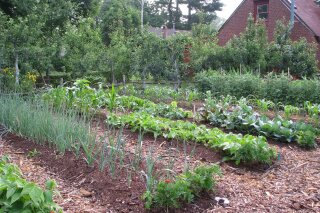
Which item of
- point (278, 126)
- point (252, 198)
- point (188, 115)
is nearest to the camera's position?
point (252, 198)

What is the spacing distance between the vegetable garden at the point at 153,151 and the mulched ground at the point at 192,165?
0.01 metres

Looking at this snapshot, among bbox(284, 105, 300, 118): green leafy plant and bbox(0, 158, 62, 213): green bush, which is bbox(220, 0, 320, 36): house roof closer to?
bbox(284, 105, 300, 118): green leafy plant

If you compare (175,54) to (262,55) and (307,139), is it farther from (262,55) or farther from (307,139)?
(307,139)

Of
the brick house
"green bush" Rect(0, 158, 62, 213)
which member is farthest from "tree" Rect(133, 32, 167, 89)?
"green bush" Rect(0, 158, 62, 213)

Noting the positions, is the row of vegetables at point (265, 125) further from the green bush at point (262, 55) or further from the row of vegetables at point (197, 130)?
the green bush at point (262, 55)

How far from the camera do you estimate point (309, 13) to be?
20.9 meters

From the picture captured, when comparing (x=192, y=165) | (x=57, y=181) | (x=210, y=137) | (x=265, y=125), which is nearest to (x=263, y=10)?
(x=265, y=125)

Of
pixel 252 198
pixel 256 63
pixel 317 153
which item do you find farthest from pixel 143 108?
pixel 256 63

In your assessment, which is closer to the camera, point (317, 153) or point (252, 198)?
point (252, 198)

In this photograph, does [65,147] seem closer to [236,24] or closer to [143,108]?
[143,108]

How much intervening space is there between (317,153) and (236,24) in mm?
18685

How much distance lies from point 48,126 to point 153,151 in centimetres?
135

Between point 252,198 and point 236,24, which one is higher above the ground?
point 236,24

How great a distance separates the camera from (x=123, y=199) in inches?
124
